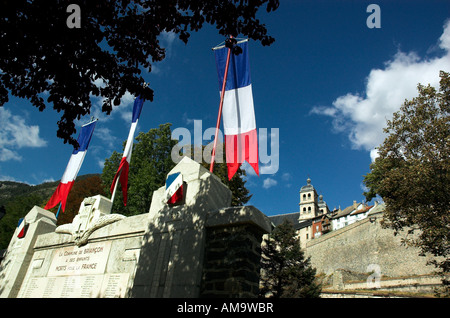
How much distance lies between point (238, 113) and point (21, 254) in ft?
26.8

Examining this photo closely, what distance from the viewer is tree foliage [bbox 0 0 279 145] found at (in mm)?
4320

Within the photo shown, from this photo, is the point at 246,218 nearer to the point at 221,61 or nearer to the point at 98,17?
the point at 98,17

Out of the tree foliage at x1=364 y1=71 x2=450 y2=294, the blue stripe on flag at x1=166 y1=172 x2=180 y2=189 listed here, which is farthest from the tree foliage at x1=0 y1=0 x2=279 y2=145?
the tree foliage at x1=364 y1=71 x2=450 y2=294

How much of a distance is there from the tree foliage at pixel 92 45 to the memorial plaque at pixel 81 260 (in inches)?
117

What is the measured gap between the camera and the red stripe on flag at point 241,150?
706 cm

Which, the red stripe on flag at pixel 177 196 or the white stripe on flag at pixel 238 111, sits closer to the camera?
the red stripe on flag at pixel 177 196

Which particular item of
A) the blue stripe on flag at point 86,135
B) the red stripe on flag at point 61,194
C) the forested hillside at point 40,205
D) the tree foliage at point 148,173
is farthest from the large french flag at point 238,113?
the forested hillside at point 40,205

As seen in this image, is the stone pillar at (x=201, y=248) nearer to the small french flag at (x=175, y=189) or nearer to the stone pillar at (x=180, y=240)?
the stone pillar at (x=180, y=240)

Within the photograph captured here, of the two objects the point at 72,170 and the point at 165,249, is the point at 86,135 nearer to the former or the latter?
the point at 72,170

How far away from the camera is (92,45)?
15.8 feet

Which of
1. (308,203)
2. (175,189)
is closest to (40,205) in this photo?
(175,189)

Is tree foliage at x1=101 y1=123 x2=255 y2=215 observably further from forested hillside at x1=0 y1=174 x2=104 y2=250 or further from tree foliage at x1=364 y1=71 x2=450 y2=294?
tree foliage at x1=364 y1=71 x2=450 y2=294

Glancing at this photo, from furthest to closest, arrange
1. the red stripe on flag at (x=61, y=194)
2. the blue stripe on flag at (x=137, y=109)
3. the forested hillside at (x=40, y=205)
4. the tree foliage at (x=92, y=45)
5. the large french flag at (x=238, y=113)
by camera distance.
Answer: the forested hillside at (x=40, y=205) → the red stripe on flag at (x=61, y=194) → the blue stripe on flag at (x=137, y=109) → the large french flag at (x=238, y=113) → the tree foliage at (x=92, y=45)

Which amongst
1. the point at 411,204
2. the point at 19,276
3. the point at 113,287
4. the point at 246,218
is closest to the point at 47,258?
the point at 19,276
